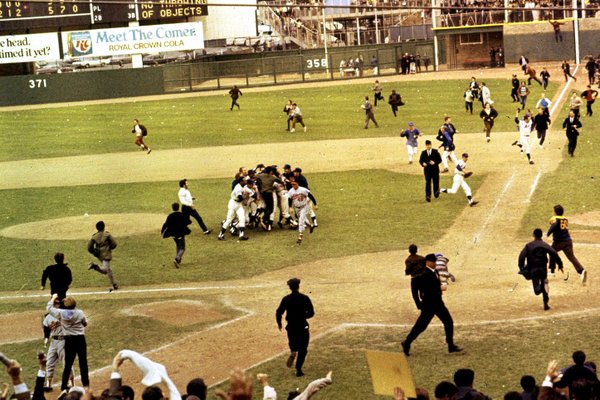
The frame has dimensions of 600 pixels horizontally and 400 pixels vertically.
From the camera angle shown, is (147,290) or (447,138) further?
(447,138)

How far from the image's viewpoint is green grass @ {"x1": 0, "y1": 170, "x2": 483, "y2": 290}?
25.1 m

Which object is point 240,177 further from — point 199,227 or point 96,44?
point 96,44

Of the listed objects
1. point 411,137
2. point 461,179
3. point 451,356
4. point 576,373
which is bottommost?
point 451,356

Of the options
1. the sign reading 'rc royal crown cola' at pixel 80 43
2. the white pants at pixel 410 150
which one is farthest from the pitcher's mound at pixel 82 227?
the sign reading 'rc royal crown cola' at pixel 80 43

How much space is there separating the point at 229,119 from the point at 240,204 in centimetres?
2918

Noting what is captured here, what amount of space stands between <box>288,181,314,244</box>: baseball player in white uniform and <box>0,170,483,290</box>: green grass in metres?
0.49

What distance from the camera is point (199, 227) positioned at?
98.2ft

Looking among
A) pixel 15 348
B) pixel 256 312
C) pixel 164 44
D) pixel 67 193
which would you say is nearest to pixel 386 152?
pixel 67 193

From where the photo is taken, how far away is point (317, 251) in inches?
1025

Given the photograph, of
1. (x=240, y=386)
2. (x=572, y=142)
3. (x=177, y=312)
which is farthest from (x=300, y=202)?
(x=240, y=386)

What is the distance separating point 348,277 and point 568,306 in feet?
17.7

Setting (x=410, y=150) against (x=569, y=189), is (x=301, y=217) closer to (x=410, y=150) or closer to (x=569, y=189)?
(x=569, y=189)

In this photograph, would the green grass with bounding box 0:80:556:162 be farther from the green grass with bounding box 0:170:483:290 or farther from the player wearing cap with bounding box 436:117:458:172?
the green grass with bounding box 0:170:483:290

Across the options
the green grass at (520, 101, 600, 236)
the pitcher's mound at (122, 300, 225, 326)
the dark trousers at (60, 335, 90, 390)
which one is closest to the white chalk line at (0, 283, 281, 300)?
the pitcher's mound at (122, 300, 225, 326)
